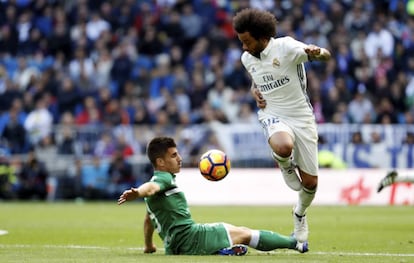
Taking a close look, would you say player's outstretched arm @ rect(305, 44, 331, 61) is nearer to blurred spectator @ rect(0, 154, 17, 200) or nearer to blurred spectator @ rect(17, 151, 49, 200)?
blurred spectator @ rect(17, 151, 49, 200)

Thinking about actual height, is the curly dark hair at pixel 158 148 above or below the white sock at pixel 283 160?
above

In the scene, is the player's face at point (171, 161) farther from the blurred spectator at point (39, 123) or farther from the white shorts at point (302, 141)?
the blurred spectator at point (39, 123)

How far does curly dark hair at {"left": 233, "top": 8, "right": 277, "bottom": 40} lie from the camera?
11023 mm

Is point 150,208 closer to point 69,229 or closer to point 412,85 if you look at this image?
point 69,229

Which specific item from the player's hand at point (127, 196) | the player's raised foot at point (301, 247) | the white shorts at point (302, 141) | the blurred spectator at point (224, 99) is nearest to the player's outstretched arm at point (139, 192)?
the player's hand at point (127, 196)

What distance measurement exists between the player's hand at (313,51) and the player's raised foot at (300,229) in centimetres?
181

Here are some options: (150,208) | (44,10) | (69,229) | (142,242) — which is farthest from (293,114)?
(44,10)

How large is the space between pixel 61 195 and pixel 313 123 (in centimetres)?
1650

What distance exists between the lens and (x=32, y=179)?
2652 centimetres

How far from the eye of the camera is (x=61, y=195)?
27.1 meters

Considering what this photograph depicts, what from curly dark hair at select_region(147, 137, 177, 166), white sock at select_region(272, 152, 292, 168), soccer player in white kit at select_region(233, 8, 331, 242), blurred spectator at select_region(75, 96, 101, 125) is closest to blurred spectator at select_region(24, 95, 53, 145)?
blurred spectator at select_region(75, 96, 101, 125)

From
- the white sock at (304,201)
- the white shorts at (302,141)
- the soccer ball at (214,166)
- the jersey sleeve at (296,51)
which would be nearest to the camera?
the soccer ball at (214,166)

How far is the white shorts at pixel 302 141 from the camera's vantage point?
11.2 m

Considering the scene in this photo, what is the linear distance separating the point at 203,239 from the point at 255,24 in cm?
245
